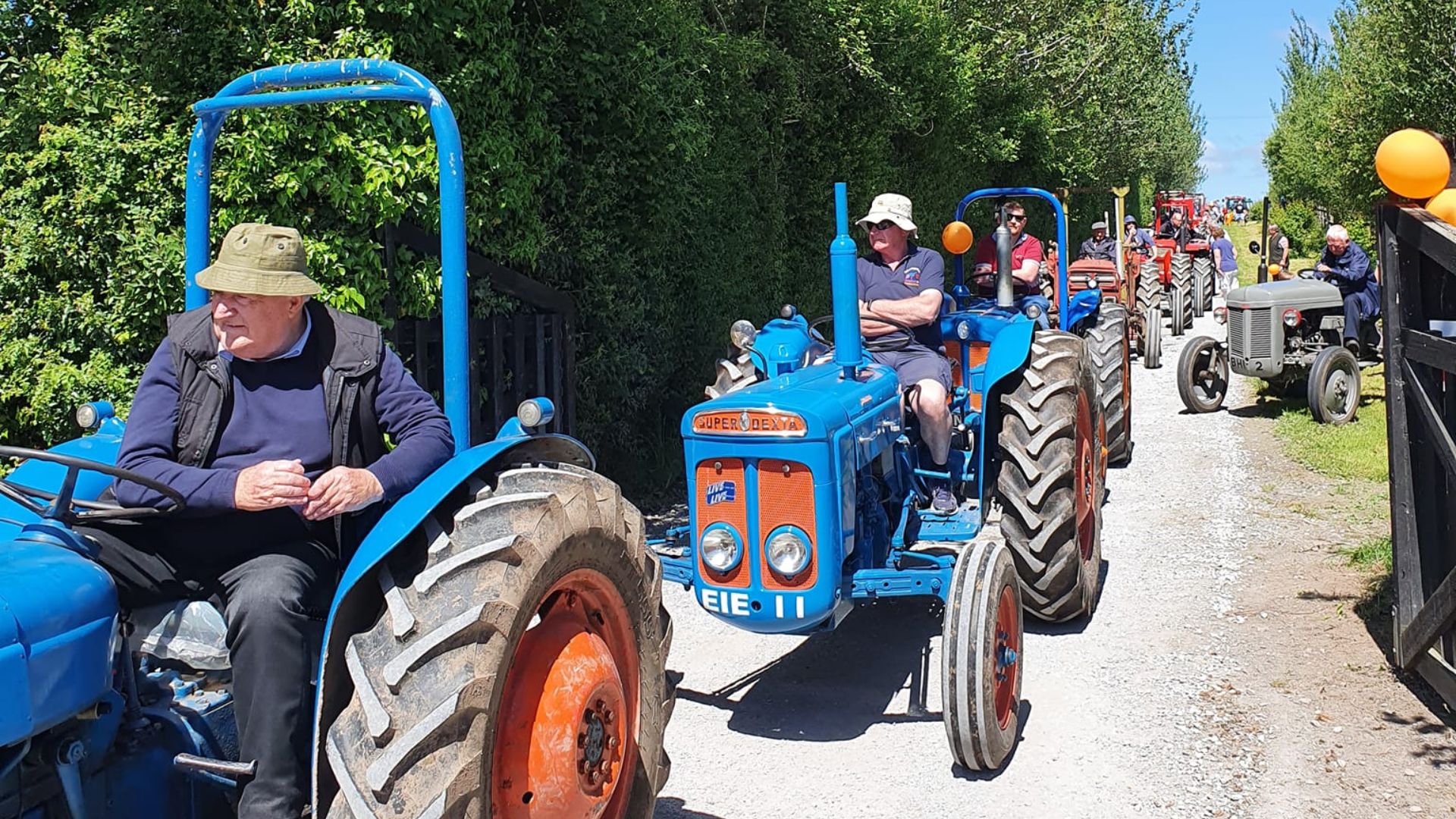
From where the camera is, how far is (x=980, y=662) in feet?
12.9

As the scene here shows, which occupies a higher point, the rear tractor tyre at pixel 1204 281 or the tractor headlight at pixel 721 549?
the rear tractor tyre at pixel 1204 281

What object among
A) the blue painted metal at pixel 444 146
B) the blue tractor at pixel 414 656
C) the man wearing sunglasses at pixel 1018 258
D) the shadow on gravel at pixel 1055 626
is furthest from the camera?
the man wearing sunglasses at pixel 1018 258

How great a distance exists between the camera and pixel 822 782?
4.09 m

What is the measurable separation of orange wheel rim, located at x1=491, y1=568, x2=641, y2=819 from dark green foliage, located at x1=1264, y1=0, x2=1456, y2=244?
14.9 meters

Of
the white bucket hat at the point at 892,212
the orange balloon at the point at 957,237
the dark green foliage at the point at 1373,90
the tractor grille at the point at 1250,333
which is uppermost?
the dark green foliage at the point at 1373,90

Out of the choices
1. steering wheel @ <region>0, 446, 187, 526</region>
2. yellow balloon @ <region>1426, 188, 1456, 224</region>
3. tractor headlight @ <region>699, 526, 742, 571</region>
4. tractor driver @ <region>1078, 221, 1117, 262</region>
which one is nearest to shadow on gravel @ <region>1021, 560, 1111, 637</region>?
tractor headlight @ <region>699, 526, 742, 571</region>

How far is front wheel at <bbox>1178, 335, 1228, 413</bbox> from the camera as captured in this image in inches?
451

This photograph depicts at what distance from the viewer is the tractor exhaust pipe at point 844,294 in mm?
4426

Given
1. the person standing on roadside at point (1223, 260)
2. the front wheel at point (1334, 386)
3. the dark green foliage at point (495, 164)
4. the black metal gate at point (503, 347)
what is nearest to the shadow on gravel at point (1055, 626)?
the black metal gate at point (503, 347)

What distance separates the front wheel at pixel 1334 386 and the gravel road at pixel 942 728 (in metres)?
4.37

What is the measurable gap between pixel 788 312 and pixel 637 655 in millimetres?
3150

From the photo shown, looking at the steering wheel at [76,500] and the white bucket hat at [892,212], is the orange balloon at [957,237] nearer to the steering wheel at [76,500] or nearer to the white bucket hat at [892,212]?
the white bucket hat at [892,212]

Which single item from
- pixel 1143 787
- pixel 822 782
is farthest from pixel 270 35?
pixel 1143 787

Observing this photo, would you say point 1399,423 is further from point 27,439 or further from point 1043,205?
point 1043,205
